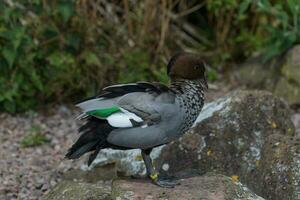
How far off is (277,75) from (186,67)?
3.02 meters

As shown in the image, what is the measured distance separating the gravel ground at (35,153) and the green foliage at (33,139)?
0.09ft

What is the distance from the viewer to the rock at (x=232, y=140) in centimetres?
477

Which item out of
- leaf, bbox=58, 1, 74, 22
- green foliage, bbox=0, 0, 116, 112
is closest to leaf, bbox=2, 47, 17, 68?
green foliage, bbox=0, 0, 116, 112

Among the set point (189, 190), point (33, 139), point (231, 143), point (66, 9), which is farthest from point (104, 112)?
point (66, 9)

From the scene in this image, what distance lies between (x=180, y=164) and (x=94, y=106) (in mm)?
993

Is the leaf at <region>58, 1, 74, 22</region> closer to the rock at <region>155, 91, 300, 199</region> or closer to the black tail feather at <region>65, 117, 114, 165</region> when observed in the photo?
the rock at <region>155, 91, 300, 199</region>

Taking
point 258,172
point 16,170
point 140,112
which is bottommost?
point 16,170

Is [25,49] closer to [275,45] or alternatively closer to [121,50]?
[121,50]

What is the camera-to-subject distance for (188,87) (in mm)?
4160

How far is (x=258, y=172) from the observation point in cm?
464

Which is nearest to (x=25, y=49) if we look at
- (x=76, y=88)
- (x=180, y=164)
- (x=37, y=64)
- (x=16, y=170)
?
(x=37, y=64)

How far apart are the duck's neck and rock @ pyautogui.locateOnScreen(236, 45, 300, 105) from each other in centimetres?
278

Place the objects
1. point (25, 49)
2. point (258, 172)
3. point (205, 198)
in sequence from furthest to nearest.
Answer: point (25, 49)
point (258, 172)
point (205, 198)

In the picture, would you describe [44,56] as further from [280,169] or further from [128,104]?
[280,169]
